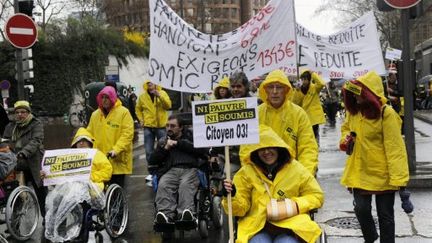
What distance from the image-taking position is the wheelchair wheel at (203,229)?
6729mm

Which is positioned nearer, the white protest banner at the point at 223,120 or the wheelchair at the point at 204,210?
the white protest banner at the point at 223,120

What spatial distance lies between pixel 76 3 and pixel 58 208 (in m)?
42.9

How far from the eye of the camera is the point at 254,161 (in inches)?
181

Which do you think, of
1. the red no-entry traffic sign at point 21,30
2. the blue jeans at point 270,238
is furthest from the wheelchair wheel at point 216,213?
the red no-entry traffic sign at point 21,30

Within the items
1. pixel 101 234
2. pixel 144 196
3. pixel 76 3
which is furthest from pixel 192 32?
pixel 76 3

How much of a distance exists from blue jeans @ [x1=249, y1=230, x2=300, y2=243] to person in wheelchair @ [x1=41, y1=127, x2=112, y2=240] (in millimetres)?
2594

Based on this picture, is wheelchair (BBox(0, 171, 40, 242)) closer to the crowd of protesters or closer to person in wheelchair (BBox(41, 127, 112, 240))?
the crowd of protesters

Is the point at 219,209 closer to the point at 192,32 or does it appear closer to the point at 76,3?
the point at 192,32

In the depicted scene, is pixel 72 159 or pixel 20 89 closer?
pixel 72 159

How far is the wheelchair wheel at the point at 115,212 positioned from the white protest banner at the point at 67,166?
1.40 ft

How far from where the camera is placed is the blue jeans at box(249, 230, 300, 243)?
436 cm

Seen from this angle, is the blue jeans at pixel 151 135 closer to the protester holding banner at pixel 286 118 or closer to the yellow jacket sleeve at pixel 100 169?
the yellow jacket sleeve at pixel 100 169

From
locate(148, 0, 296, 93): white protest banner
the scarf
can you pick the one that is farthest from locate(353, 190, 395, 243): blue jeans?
the scarf

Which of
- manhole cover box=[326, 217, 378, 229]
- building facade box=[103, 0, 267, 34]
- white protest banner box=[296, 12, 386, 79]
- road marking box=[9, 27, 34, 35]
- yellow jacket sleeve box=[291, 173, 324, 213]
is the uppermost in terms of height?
building facade box=[103, 0, 267, 34]
